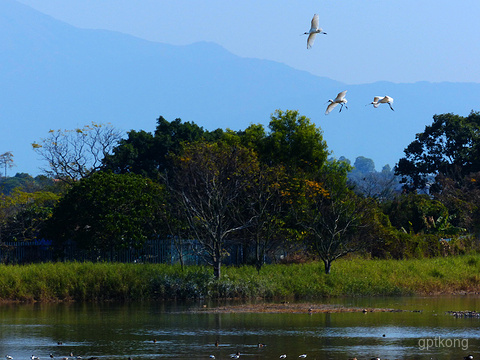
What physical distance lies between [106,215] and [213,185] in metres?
5.87

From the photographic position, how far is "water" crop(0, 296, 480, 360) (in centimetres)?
1848

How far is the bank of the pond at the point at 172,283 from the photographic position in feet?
116

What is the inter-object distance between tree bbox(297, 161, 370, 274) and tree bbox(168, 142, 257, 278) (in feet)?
11.7

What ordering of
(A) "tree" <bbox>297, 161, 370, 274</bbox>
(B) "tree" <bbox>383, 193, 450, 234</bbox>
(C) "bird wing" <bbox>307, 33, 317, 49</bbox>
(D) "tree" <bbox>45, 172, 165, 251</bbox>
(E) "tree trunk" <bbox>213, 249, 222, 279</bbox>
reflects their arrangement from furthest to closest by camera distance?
(B) "tree" <bbox>383, 193, 450, 234</bbox> < (A) "tree" <bbox>297, 161, 370, 274</bbox> < (D) "tree" <bbox>45, 172, 165, 251</bbox> < (E) "tree trunk" <bbox>213, 249, 222, 279</bbox> < (C) "bird wing" <bbox>307, 33, 317, 49</bbox>

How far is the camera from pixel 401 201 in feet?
181

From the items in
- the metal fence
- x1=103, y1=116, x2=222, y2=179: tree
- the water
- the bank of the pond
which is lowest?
the water

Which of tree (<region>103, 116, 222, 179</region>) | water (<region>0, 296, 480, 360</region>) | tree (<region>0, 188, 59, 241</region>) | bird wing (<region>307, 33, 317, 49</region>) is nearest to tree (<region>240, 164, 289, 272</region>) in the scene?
water (<region>0, 296, 480, 360</region>)

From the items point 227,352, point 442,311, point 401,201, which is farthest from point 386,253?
point 227,352

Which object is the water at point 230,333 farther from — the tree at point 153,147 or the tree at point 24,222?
the tree at point 153,147

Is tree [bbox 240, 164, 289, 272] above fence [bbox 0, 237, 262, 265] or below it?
above

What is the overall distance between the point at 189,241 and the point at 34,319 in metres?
15.3

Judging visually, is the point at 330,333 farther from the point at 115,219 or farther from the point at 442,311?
the point at 115,219

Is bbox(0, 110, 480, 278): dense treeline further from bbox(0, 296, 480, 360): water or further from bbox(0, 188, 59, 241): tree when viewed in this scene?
bbox(0, 296, 480, 360): water

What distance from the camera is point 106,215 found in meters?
39.4
